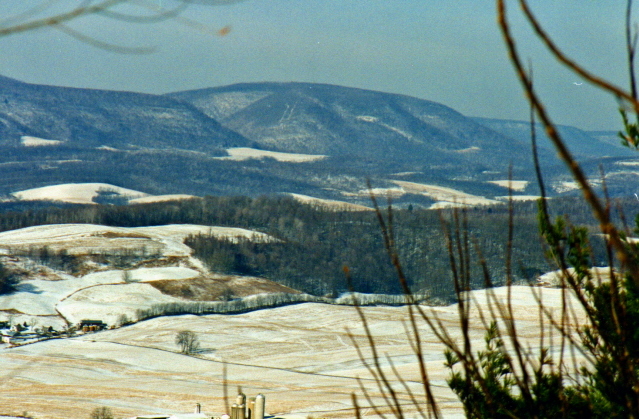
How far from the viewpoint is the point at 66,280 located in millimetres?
96188

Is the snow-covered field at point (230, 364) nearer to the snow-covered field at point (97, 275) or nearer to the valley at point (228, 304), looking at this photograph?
the valley at point (228, 304)

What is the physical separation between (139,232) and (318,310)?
167 ft

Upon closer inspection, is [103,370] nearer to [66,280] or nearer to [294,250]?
[66,280]

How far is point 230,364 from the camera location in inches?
2571

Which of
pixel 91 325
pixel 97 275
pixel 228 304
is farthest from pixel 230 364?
pixel 97 275

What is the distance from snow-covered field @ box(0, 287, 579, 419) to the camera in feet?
157

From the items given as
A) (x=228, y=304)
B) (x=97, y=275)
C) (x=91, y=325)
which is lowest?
(x=91, y=325)

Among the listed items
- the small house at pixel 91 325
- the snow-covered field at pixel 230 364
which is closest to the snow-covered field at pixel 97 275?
the small house at pixel 91 325

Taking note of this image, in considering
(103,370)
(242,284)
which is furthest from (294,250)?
(103,370)

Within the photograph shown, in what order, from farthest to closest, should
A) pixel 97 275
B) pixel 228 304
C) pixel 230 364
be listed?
1. pixel 97 275
2. pixel 228 304
3. pixel 230 364

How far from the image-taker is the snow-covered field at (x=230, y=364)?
47.9 m

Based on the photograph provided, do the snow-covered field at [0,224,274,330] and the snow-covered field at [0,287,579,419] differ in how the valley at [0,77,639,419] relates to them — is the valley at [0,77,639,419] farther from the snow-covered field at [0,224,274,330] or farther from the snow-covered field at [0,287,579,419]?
the snow-covered field at [0,224,274,330]

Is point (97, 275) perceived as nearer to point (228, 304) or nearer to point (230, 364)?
point (228, 304)

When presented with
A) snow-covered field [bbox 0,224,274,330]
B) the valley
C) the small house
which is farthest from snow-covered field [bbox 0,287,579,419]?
snow-covered field [bbox 0,224,274,330]
